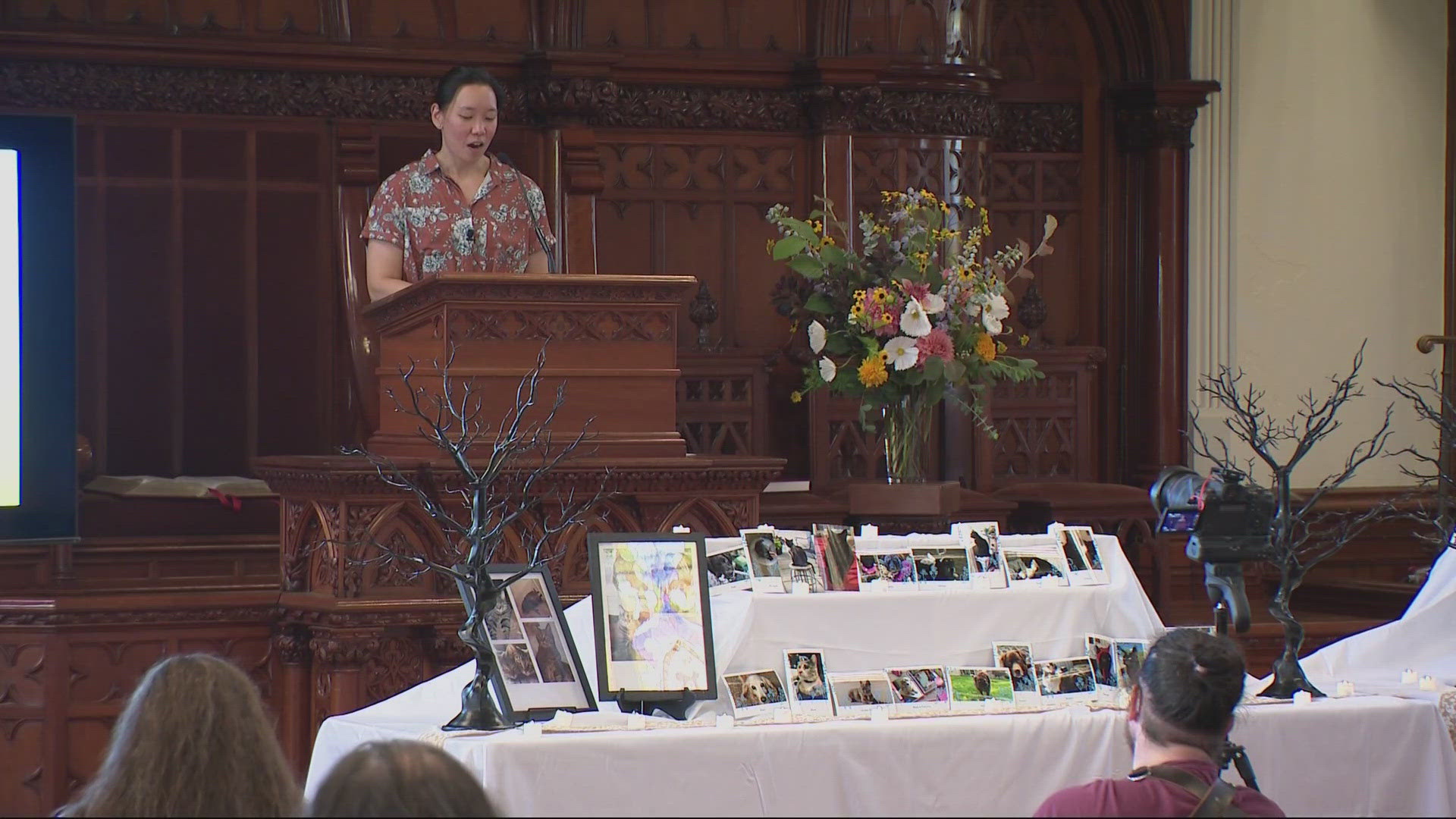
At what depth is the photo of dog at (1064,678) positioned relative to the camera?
405 centimetres

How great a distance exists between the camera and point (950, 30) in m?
7.84

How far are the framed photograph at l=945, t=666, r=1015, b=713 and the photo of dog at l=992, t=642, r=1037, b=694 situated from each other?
2cm

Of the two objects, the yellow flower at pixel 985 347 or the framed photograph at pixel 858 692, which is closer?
the framed photograph at pixel 858 692

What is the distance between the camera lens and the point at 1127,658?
4.10 metres

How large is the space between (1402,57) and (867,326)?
3822 millimetres

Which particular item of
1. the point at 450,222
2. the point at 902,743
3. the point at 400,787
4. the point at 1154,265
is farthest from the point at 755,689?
the point at 1154,265

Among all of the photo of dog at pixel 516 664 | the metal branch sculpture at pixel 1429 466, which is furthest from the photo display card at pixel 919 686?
the metal branch sculpture at pixel 1429 466

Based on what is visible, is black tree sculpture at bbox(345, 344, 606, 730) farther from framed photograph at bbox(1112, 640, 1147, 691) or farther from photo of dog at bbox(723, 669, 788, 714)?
framed photograph at bbox(1112, 640, 1147, 691)

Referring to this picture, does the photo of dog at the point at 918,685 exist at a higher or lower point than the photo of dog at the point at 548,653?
lower

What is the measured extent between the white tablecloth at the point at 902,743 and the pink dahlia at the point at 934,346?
1914 millimetres

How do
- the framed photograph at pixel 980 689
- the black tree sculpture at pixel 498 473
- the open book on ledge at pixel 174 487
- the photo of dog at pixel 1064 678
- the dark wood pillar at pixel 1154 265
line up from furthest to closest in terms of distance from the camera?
the dark wood pillar at pixel 1154 265 → the open book on ledge at pixel 174 487 → the black tree sculpture at pixel 498 473 → the photo of dog at pixel 1064 678 → the framed photograph at pixel 980 689

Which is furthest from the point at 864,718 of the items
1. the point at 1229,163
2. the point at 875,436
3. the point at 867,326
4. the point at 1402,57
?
the point at 1402,57

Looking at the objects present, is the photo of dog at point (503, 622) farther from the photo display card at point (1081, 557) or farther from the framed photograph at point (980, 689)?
the photo display card at point (1081, 557)

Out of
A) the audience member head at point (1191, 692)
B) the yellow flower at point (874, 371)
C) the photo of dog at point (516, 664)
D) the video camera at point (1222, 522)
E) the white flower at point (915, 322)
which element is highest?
the white flower at point (915, 322)
